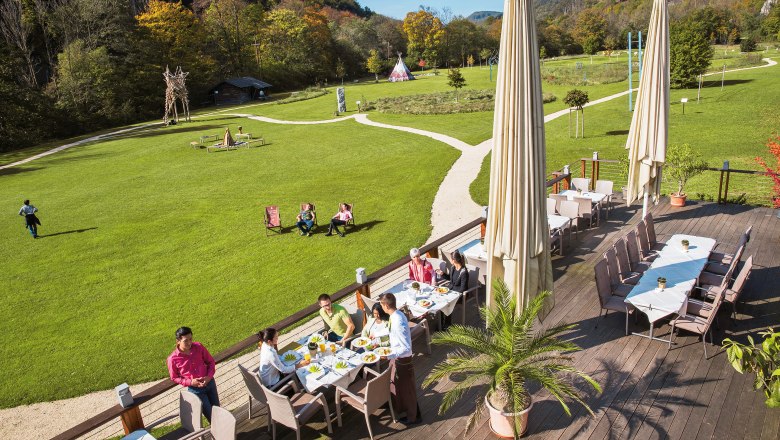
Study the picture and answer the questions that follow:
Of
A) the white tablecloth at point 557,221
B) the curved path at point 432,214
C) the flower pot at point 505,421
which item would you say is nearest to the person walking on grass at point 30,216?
the curved path at point 432,214

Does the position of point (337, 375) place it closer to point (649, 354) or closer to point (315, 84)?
point (649, 354)

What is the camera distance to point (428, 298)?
8.91 m

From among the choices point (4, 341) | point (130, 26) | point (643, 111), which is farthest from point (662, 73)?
point (130, 26)

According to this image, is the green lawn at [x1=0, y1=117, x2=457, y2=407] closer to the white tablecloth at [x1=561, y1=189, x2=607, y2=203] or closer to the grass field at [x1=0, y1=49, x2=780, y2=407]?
the grass field at [x1=0, y1=49, x2=780, y2=407]

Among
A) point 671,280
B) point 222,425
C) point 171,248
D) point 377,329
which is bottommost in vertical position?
point 171,248

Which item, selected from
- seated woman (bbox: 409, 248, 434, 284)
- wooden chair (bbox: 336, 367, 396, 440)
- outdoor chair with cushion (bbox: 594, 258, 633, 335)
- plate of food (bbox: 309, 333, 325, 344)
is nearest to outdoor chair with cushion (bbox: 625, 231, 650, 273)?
outdoor chair with cushion (bbox: 594, 258, 633, 335)

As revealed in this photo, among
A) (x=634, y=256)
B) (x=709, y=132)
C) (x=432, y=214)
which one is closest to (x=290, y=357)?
(x=634, y=256)

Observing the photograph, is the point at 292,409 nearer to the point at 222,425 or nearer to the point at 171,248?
the point at 222,425

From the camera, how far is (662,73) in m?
9.68

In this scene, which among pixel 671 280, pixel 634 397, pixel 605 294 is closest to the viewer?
pixel 634 397

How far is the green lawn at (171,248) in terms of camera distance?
41.0 feet

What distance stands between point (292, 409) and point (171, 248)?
14.6 metres

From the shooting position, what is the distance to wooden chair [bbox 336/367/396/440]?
20.7ft

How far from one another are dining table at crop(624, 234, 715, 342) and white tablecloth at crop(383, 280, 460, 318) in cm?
288
